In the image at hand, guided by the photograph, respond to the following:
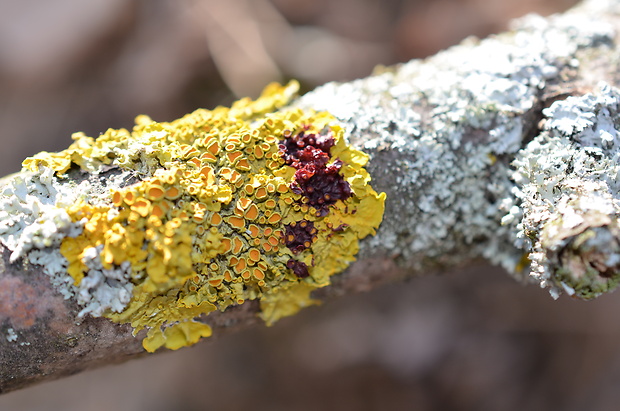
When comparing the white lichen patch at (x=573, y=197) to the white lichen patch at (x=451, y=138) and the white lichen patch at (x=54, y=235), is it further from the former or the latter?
the white lichen patch at (x=54, y=235)

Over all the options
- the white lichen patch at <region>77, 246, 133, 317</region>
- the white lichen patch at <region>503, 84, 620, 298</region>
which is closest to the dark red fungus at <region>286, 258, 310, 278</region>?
the white lichen patch at <region>77, 246, 133, 317</region>

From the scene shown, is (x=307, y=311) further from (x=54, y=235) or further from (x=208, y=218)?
(x=54, y=235)

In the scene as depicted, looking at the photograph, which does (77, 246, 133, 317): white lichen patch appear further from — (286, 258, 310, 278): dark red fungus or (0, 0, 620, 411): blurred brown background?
(0, 0, 620, 411): blurred brown background

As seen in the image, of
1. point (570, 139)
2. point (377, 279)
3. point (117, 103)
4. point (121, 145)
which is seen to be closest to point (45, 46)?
point (117, 103)

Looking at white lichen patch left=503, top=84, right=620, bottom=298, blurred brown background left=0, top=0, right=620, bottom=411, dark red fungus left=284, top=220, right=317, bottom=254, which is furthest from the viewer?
blurred brown background left=0, top=0, right=620, bottom=411

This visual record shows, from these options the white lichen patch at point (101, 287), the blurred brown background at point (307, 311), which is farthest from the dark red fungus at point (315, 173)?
the blurred brown background at point (307, 311)

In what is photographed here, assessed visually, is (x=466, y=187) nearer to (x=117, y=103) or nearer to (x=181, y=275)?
(x=181, y=275)

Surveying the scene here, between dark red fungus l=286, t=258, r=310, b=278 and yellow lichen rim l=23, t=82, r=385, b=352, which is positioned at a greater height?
yellow lichen rim l=23, t=82, r=385, b=352
